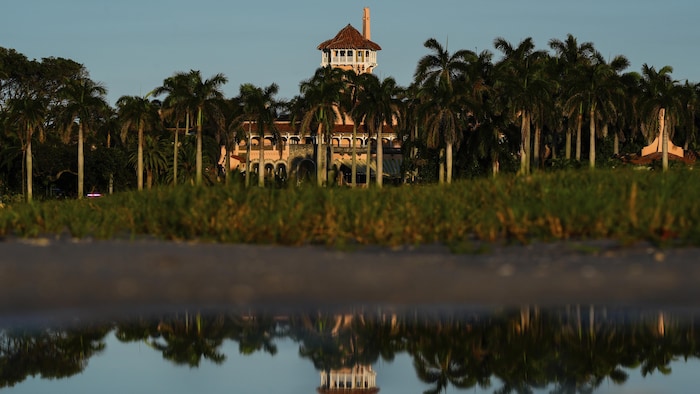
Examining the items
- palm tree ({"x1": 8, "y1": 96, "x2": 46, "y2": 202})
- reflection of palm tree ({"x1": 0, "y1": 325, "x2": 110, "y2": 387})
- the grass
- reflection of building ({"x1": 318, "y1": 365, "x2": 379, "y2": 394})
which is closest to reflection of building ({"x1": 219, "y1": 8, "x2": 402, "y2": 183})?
palm tree ({"x1": 8, "y1": 96, "x2": 46, "y2": 202})

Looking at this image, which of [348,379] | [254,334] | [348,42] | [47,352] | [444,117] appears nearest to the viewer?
[348,379]

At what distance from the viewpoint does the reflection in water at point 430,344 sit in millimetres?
9375

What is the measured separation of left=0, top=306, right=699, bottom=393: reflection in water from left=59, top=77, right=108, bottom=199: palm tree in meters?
76.9

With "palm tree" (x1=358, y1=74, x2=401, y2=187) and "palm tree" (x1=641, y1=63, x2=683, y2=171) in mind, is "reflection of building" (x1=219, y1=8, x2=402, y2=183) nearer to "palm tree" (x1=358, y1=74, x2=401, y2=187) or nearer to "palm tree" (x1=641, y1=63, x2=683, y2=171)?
"palm tree" (x1=358, y1=74, x2=401, y2=187)

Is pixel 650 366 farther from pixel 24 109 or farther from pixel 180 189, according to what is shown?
pixel 24 109

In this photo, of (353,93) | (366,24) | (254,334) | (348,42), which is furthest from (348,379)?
(366,24)

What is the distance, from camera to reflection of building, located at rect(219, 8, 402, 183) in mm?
122312

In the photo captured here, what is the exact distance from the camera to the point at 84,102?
88.4 meters

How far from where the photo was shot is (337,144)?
139250mm

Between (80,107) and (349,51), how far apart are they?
215ft

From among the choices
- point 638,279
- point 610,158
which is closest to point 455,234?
point 638,279

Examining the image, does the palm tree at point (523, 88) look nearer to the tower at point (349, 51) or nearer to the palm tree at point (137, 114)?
the palm tree at point (137, 114)

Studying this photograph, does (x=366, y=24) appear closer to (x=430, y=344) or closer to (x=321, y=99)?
(x=321, y=99)

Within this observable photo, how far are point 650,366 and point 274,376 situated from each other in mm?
2957
